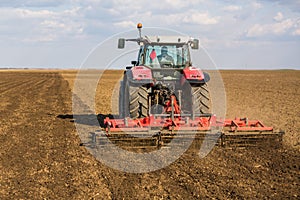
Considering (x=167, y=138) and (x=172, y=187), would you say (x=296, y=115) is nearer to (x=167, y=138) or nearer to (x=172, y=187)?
(x=167, y=138)

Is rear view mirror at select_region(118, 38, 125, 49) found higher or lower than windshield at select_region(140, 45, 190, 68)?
higher

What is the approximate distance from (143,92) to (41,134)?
2.78 metres

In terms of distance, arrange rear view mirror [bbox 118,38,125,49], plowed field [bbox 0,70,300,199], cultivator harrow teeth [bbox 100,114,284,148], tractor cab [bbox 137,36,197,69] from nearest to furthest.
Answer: plowed field [bbox 0,70,300,199]
cultivator harrow teeth [bbox 100,114,284,148]
tractor cab [bbox 137,36,197,69]
rear view mirror [bbox 118,38,125,49]

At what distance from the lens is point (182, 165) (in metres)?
7.12

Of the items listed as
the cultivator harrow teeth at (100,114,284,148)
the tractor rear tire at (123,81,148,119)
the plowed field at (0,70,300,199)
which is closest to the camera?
the plowed field at (0,70,300,199)

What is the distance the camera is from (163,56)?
383 inches

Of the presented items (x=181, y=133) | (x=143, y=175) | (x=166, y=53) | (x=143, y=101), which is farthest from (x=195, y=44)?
(x=143, y=175)

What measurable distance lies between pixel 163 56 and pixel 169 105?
1.19 metres

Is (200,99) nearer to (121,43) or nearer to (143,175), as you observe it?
(121,43)

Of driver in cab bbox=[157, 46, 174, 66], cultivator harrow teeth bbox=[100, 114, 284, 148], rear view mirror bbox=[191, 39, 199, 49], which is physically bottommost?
cultivator harrow teeth bbox=[100, 114, 284, 148]

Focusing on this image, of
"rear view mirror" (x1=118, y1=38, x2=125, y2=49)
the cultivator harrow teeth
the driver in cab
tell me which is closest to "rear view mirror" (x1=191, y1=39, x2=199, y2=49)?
the driver in cab

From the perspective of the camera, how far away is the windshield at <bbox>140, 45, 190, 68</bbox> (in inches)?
382

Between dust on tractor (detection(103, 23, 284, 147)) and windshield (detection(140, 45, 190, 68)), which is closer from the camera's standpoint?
dust on tractor (detection(103, 23, 284, 147))

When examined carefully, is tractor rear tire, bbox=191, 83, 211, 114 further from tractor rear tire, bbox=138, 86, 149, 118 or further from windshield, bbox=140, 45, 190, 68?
tractor rear tire, bbox=138, 86, 149, 118
